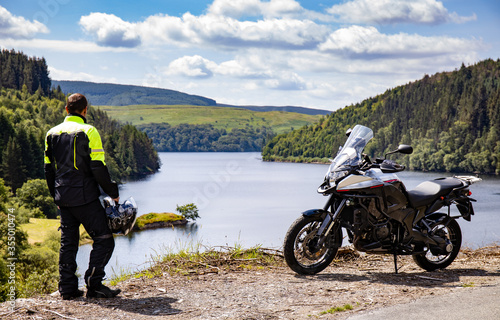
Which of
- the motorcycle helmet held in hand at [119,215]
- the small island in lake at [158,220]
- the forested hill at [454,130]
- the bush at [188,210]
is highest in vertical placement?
the forested hill at [454,130]

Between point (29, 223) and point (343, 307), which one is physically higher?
point (343, 307)

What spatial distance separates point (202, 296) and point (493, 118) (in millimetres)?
166365

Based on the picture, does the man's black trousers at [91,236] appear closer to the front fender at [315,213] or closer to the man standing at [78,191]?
the man standing at [78,191]

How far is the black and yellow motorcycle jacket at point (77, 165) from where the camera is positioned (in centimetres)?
540

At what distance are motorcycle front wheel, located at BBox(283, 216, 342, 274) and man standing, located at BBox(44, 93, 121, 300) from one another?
7.45 ft

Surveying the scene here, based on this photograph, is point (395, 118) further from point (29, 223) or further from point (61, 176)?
point (61, 176)

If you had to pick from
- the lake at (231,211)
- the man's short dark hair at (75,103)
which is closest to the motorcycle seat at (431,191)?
the man's short dark hair at (75,103)

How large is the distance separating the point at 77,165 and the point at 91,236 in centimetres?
82

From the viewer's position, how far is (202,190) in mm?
88125

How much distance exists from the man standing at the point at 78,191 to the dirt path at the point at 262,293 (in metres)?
0.25

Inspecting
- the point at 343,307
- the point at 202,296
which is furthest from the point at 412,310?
the point at 202,296

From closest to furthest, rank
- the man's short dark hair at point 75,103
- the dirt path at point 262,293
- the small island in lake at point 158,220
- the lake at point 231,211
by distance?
the dirt path at point 262,293 < the man's short dark hair at point 75,103 < the lake at point 231,211 < the small island in lake at point 158,220

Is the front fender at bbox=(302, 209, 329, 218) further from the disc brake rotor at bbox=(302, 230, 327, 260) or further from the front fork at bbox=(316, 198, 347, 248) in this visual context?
the disc brake rotor at bbox=(302, 230, 327, 260)

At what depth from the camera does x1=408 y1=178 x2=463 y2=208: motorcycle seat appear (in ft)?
23.1
